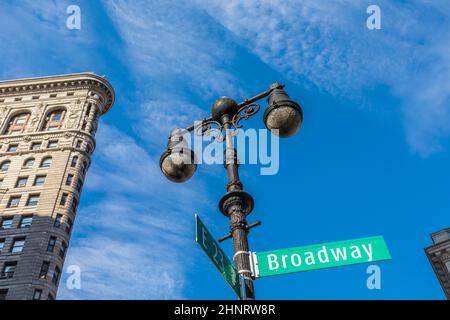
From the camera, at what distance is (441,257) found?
3300 centimetres

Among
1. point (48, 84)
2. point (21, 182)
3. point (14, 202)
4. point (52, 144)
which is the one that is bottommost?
point (14, 202)

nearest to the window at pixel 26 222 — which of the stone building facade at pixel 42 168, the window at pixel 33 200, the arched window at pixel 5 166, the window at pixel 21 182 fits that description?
the stone building facade at pixel 42 168

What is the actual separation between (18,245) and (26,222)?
303 centimetres

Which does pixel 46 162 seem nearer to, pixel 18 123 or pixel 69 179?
pixel 69 179

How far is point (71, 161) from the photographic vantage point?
56500mm

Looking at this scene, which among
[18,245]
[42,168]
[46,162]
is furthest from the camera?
[46,162]

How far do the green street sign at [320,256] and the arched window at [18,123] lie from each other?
64.8 metres

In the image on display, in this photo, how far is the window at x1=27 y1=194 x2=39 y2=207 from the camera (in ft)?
167

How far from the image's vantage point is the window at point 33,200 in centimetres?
5097

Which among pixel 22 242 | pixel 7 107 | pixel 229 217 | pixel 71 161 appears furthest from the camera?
pixel 7 107

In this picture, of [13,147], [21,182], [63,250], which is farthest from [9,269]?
[13,147]
